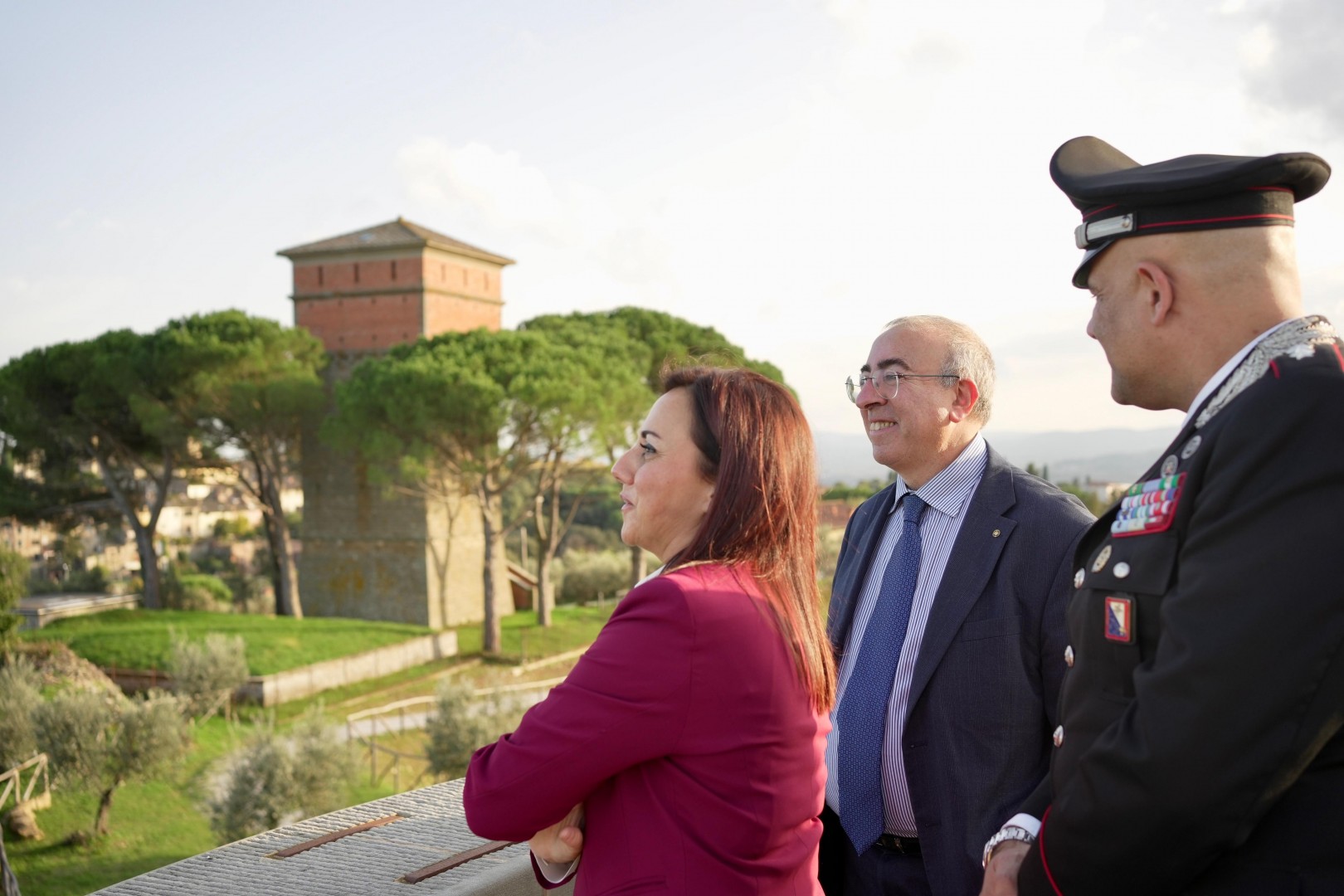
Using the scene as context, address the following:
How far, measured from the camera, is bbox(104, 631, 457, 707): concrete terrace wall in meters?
16.3

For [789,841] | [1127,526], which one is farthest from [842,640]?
[1127,526]

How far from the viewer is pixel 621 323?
23906mm

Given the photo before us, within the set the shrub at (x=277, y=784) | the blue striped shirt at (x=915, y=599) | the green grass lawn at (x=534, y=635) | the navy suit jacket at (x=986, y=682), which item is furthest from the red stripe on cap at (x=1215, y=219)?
the green grass lawn at (x=534, y=635)

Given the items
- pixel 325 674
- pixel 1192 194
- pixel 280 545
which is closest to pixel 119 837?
pixel 325 674

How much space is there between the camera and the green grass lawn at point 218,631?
17.3 metres

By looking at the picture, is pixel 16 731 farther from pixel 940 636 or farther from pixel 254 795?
pixel 940 636

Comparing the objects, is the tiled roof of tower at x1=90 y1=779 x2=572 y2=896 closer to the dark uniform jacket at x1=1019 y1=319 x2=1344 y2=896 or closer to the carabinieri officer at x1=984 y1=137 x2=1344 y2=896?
the carabinieri officer at x1=984 y1=137 x2=1344 y2=896

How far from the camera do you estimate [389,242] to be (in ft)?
81.7

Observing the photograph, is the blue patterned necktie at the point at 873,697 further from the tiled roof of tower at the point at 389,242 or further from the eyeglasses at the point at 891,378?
the tiled roof of tower at the point at 389,242

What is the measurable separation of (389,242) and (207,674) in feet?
42.0

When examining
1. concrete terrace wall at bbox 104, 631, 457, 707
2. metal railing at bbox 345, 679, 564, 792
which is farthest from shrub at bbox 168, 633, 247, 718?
metal railing at bbox 345, 679, 564, 792

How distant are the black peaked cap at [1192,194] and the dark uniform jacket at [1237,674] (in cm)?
17

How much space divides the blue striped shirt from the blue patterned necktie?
1 cm

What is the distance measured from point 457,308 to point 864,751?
79.7 feet
